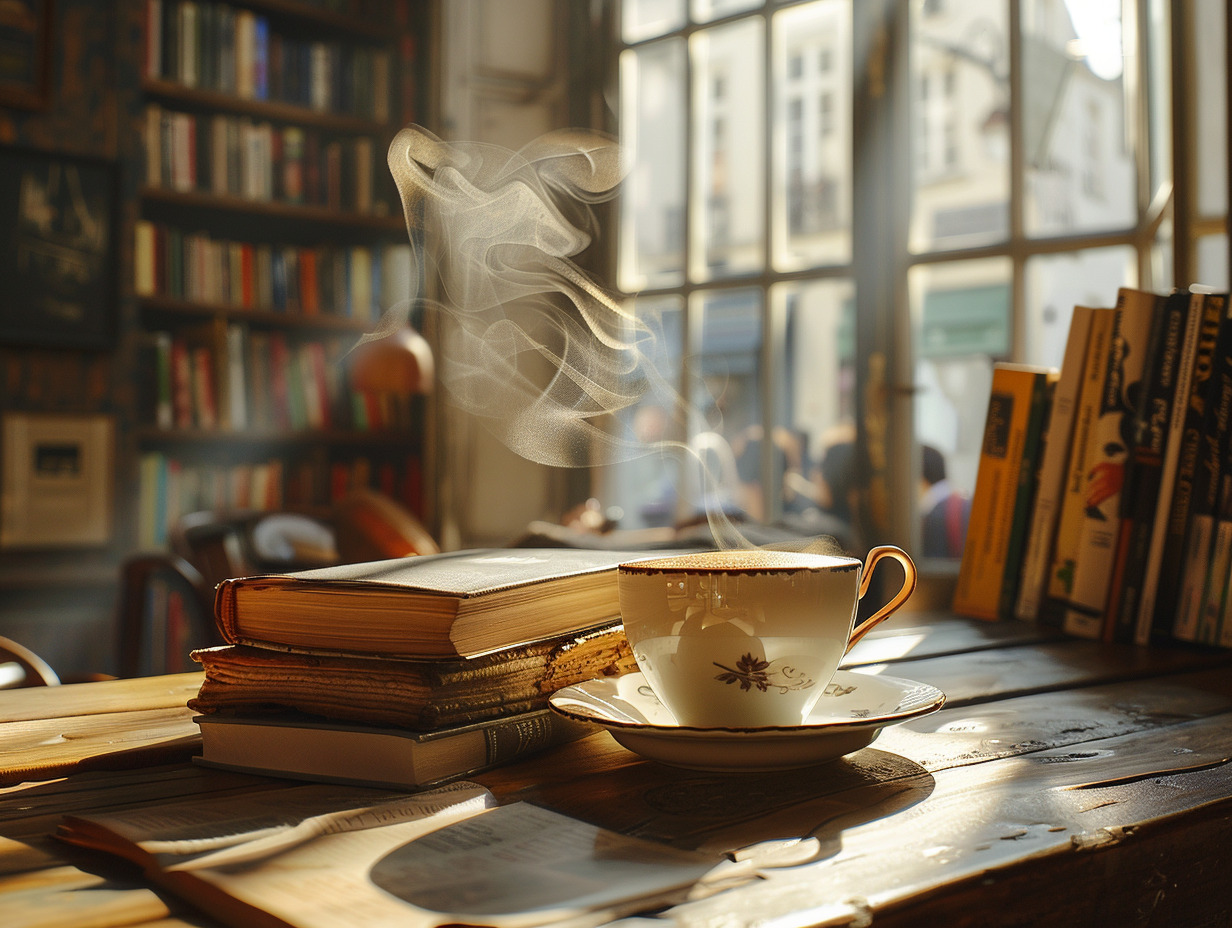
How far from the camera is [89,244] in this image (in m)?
3.01

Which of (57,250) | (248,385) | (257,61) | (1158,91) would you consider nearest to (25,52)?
(57,250)

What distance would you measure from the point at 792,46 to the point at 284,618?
2.59 meters

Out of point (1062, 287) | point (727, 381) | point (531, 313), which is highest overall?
point (531, 313)

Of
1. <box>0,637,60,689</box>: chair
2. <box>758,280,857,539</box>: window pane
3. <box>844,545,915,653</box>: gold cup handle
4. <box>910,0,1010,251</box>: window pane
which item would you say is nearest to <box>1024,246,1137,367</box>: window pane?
<box>910,0,1010,251</box>: window pane

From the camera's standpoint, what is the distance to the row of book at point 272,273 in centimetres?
313

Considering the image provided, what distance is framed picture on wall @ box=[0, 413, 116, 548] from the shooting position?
2889mm

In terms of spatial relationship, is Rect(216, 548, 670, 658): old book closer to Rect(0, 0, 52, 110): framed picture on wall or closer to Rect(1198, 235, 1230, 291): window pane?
Rect(1198, 235, 1230, 291): window pane

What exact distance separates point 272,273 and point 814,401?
1831mm

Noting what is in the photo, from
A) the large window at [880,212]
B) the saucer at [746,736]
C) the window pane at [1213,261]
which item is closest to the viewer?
the saucer at [746,736]

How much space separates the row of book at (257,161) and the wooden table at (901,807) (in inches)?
110

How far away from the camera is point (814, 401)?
2.72 m

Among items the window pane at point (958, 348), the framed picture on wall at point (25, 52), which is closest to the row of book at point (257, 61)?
the framed picture on wall at point (25, 52)

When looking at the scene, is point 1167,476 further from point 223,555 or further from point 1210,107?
point 223,555

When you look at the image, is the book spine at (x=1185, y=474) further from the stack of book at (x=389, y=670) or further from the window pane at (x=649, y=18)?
the window pane at (x=649, y=18)
